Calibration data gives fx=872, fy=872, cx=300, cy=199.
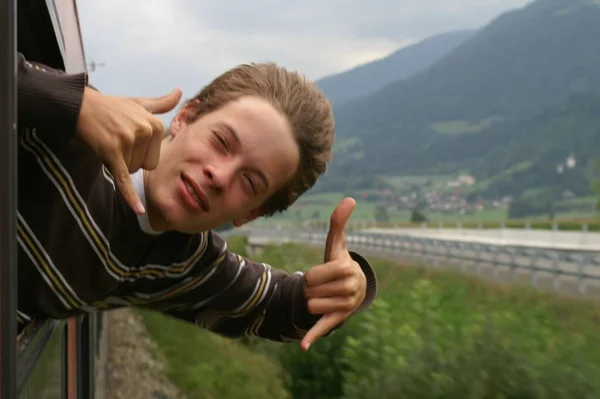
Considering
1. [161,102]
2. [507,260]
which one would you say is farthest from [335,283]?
[507,260]

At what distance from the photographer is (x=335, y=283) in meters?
1.89

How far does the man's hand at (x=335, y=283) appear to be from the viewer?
1870mm

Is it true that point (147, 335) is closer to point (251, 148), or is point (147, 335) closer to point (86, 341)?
point (86, 341)

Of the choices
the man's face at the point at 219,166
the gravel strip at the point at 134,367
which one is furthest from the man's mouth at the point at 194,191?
the gravel strip at the point at 134,367

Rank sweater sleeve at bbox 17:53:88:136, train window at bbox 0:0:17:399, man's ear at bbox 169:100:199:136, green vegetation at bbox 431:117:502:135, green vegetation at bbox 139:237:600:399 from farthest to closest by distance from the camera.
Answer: green vegetation at bbox 431:117:502:135 < green vegetation at bbox 139:237:600:399 < man's ear at bbox 169:100:199:136 < sweater sleeve at bbox 17:53:88:136 < train window at bbox 0:0:17:399

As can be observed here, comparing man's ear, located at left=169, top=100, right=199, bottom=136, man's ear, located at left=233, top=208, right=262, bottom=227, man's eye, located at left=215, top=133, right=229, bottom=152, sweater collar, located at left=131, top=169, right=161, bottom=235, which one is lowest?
man's ear, located at left=233, top=208, right=262, bottom=227

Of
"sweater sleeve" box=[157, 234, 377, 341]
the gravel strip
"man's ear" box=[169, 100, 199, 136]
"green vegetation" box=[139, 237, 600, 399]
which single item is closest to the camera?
"man's ear" box=[169, 100, 199, 136]

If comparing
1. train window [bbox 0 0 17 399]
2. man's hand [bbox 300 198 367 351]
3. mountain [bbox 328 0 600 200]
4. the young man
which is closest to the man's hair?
the young man

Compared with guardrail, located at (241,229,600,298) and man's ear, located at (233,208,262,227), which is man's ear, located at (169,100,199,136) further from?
guardrail, located at (241,229,600,298)

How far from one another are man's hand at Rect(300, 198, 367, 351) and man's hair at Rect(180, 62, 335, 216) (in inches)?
4.4

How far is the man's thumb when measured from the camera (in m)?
1.43

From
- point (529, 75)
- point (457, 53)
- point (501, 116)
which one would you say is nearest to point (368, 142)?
point (501, 116)

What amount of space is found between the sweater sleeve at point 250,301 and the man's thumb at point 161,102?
1.83ft

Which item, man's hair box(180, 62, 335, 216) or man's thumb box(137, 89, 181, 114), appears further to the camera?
man's hair box(180, 62, 335, 216)
